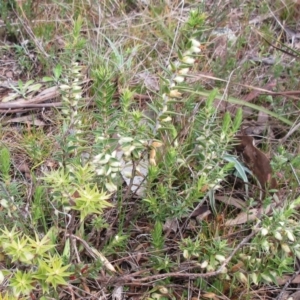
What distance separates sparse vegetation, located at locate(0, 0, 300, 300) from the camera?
5.48 ft

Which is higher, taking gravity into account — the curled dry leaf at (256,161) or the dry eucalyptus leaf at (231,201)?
the curled dry leaf at (256,161)

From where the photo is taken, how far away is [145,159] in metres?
1.99

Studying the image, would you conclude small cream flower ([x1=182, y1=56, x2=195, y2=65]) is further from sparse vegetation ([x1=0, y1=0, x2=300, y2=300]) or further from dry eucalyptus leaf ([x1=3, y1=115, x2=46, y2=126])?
dry eucalyptus leaf ([x1=3, y1=115, x2=46, y2=126])

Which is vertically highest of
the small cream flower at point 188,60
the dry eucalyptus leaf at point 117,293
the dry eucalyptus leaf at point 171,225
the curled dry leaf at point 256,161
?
the small cream flower at point 188,60

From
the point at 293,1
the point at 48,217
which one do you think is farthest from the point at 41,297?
the point at 293,1

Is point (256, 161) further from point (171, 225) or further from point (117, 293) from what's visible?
point (117, 293)

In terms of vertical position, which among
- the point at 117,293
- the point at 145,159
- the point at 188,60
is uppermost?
the point at 188,60

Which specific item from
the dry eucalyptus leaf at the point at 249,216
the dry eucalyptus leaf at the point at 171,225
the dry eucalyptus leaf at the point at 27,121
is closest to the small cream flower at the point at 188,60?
the dry eucalyptus leaf at the point at 171,225

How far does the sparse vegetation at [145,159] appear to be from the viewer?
5.48ft

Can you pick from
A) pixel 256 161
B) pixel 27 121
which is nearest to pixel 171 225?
pixel 256 161

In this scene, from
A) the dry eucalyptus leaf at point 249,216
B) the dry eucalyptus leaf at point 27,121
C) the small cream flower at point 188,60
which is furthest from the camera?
the dry eucalyptus leaf at point 27,121

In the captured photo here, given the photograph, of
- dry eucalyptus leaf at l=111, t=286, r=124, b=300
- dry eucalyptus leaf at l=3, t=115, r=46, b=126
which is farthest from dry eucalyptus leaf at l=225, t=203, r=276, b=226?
dry eucalyptus leaf at l=3, t=115, r=46, b=126

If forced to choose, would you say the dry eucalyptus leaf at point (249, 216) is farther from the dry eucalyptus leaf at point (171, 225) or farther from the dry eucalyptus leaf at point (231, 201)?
the dry eucalyptus leaf at point (171, 225)

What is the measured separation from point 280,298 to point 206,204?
1.47ft
